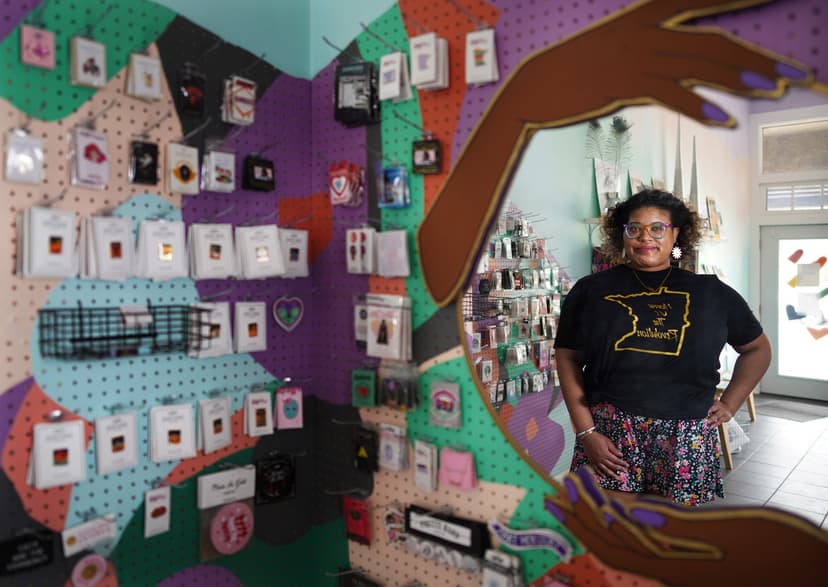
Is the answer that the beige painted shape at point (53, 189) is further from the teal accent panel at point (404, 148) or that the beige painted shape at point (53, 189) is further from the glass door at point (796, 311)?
the glass door at point (796, 311)

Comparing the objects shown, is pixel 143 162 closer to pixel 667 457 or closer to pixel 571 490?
pixel 571 490

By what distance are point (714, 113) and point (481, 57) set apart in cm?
69

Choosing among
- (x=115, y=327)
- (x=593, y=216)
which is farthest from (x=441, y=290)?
(x=593, y=216)

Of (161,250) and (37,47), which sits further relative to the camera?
(161,250)

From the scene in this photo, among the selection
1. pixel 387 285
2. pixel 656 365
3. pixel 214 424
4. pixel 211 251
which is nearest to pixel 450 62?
pixel 387 285

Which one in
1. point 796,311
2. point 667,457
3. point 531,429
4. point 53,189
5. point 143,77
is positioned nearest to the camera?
point 53,189

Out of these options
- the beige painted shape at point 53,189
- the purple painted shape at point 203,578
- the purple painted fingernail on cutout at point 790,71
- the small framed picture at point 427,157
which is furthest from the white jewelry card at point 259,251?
the purple painted fingernail on cutout at point 790,71

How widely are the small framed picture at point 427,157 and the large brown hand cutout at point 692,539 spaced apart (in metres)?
1.01

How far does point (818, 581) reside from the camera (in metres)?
1.33

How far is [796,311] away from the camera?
367cm

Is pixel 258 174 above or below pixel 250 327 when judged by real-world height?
above

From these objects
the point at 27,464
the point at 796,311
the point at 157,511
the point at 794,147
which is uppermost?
the point at 794,147

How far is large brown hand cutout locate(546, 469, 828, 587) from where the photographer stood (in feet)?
4.46

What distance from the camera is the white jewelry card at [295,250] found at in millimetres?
2244
